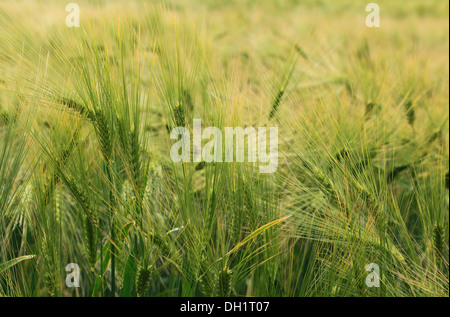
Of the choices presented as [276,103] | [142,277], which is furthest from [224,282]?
[276,103]

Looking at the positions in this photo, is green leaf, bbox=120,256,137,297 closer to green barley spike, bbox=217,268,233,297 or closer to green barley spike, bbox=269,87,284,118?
green barley spike, bbox=217,268,233,297

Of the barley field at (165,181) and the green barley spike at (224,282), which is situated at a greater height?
the barley field at (165,181)

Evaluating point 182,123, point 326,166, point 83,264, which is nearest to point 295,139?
point 326,166

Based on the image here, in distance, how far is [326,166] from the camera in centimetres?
66

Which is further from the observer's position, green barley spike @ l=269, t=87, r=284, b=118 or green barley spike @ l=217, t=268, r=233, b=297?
green barley spike @ l=269, t=87, r=284, b=118

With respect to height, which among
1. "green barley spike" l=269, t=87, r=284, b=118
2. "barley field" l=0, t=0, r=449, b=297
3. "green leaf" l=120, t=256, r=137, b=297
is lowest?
"green leaf" l=120, t=256, r=137, b=297

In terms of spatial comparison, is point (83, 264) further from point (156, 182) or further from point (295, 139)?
point (295, 139)

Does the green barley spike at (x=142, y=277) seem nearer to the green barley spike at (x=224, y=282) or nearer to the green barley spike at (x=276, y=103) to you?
the green barley spike at (x=224, y=282)

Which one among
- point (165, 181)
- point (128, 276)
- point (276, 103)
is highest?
point (276, 103)

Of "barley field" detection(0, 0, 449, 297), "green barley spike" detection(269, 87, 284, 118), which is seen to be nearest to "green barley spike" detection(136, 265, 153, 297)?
"barley field" detection(0, 0, 449, 297)

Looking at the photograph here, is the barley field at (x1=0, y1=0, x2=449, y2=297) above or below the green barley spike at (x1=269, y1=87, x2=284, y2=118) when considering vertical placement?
below

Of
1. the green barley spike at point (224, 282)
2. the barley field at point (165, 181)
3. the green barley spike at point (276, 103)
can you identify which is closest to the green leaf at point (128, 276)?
the barley field at point (165, 181)

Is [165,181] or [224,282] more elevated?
[165,181]

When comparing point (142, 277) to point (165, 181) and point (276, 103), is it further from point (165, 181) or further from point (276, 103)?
point (276, 103)
